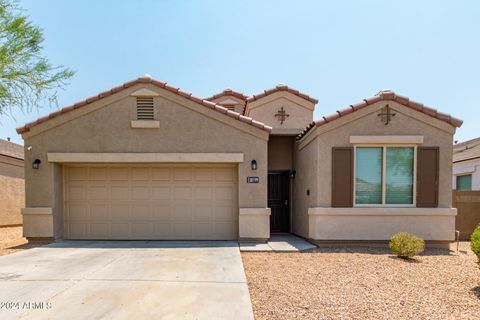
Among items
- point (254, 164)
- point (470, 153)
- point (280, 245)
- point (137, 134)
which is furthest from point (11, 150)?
point (470, 153)

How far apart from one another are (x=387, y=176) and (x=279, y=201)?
451 centimetres

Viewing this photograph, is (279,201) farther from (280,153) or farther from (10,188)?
(10,188)

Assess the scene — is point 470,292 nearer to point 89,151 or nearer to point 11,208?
point 89,151

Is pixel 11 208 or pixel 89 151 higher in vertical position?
pixel 89 151

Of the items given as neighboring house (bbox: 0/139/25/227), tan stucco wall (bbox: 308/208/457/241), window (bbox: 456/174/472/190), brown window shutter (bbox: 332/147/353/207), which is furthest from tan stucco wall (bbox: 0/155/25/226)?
window (bbox: 456/174/472/190)

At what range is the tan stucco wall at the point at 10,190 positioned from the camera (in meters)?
14.1

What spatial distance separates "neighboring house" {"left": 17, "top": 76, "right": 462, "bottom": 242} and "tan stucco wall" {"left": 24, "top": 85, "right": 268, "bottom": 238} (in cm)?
3

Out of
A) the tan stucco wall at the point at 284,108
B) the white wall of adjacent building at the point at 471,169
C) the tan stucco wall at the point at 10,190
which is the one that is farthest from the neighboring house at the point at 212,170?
the white wall of adjacent building at the point at 471,169

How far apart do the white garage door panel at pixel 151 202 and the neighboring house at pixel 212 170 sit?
34mm

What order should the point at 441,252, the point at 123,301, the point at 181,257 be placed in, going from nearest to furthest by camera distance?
the point at 123,301 → the point at 181,257 → the point at 441,252

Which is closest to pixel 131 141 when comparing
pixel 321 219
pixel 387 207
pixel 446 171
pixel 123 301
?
pixel 123 301

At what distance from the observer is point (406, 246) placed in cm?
714

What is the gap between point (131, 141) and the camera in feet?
29.1

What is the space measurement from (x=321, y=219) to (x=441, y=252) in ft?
11.6
